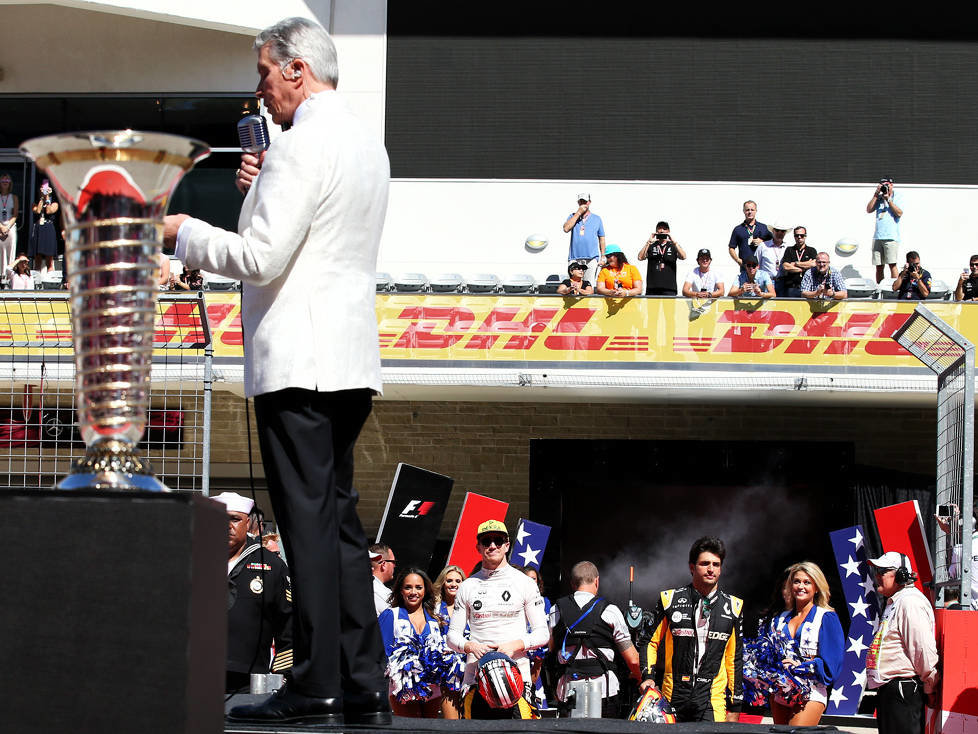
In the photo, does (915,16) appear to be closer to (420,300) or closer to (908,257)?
(908,257)

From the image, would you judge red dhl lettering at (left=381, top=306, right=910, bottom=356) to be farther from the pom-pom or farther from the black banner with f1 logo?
the pom-pom

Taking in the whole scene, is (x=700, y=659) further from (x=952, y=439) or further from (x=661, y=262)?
(x=661, y=262)

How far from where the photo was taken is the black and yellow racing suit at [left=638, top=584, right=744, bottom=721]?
719cm

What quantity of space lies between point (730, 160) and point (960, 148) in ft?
10.1

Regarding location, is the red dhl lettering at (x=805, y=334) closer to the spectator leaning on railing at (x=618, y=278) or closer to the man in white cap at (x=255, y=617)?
the spectator leaning on railing at (x=618, y=278)

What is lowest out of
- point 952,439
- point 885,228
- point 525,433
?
point 952,439

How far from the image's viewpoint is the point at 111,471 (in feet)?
8.05

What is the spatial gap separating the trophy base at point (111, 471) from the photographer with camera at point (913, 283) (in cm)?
1302

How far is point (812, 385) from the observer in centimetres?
1417

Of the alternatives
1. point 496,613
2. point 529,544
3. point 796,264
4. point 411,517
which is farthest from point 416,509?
point 496,613

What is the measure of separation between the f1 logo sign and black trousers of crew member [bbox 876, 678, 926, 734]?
734 cm

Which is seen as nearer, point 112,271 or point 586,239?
point 112,271

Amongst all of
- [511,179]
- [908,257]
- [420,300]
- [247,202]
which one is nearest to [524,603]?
[247,202]

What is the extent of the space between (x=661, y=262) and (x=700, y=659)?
8.32 metres
